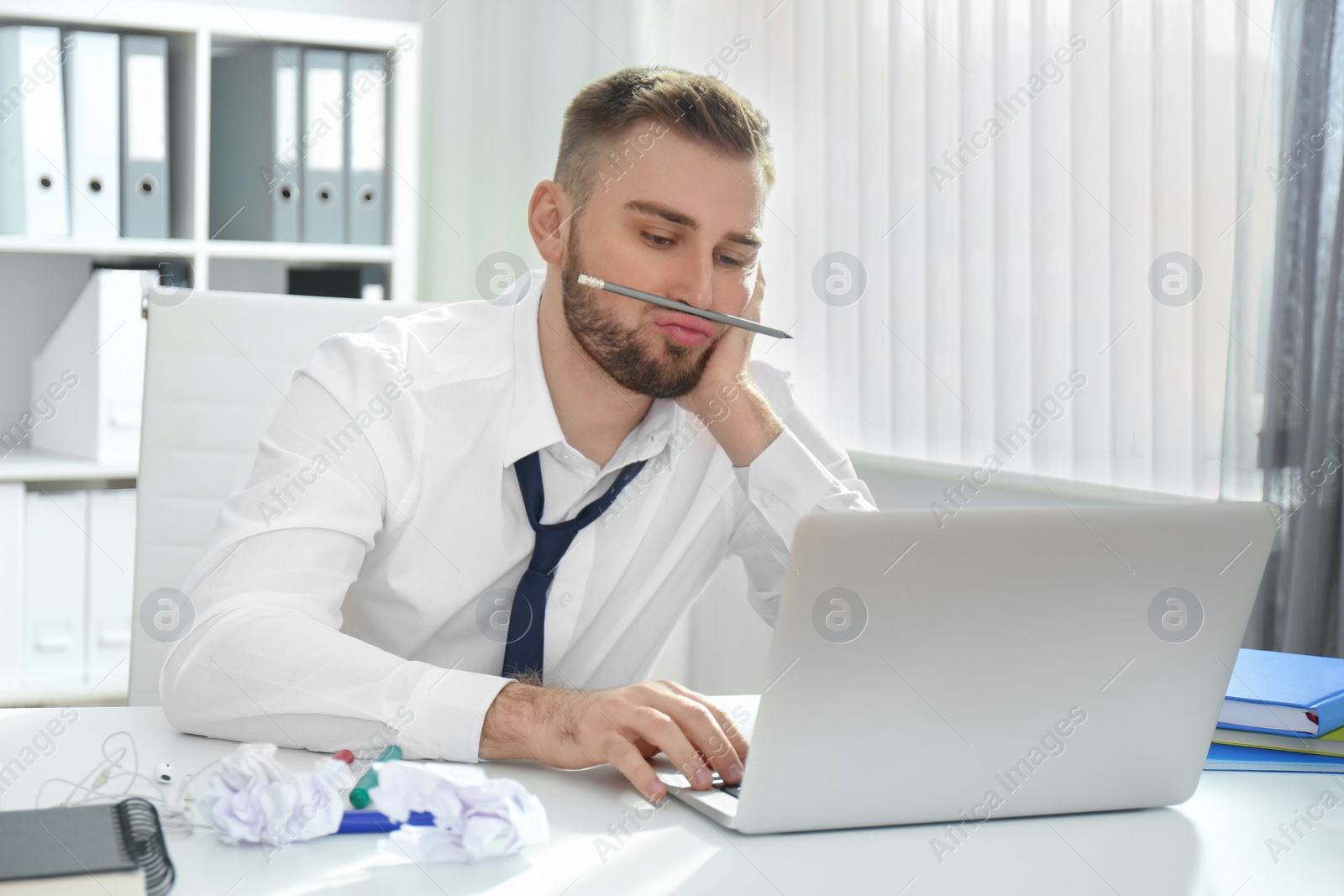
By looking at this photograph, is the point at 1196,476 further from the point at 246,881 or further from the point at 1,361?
the point at 1,361

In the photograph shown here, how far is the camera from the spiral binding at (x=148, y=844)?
56 centimetres

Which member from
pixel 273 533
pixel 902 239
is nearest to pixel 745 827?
pixel 273 533

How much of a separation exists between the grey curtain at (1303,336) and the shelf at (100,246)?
201 centimetres

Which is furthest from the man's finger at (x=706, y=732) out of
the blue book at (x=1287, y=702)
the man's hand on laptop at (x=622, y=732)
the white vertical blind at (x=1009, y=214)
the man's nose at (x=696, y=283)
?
the white vertical blind at (x=1009, y=214)

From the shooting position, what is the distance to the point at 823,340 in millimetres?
2494

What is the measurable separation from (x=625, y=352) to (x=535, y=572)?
0.26 metres

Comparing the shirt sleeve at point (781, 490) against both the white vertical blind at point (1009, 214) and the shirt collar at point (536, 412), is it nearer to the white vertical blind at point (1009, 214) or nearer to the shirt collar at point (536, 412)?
the shirt collar at point (536, 412)

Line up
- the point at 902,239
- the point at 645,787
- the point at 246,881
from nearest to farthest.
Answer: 1. the point at 246,881
2. the point at 645,787
3. the point at 902,239

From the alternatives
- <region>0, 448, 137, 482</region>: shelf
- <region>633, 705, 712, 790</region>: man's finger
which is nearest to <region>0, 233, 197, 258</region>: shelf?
<region>0, 448, 137, 482</region>: shelf

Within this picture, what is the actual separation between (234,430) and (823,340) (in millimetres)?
1464

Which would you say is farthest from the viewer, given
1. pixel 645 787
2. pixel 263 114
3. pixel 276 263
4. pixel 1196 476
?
pixel 276 263

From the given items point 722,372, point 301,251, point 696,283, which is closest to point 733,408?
point 722,372

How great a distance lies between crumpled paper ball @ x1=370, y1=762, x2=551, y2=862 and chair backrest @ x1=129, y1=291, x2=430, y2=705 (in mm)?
713

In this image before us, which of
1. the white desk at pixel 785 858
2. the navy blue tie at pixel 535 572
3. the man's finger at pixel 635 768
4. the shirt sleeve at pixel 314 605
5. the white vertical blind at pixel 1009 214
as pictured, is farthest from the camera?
the white vertical blind at pixel 1009 214
